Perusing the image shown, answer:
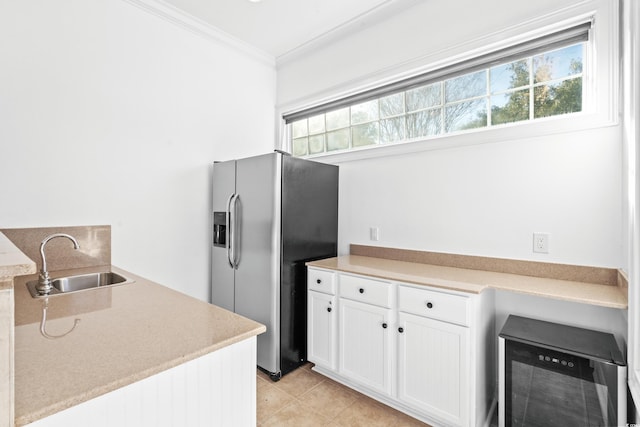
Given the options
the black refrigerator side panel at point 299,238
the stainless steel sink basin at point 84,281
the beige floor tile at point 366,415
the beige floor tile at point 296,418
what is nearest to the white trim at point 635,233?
the beige floor tile at point 366,415

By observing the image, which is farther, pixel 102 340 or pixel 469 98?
pixel 469 98

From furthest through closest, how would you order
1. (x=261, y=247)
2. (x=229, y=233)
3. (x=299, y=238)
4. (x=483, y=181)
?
(x=229, y=233), (x=299, y=238), (x=261, y=247), (x=483, y=181)

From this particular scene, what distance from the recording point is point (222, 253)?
2814 millimetres

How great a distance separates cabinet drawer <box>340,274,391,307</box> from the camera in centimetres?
201

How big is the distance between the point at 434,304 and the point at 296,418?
1.09m

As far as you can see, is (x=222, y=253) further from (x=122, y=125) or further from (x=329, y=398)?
(x=329, y=398)

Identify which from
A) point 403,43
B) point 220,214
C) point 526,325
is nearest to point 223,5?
point 403,43

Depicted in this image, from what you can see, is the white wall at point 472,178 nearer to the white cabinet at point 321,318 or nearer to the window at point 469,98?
the window at point 469,98

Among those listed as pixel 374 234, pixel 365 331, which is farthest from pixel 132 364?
pixel 374 234

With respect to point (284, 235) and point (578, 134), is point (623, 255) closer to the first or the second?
point (578, 134)

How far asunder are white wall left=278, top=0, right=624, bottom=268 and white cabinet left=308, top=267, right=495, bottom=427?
1.85 ft

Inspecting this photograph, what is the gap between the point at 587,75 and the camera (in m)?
1.91

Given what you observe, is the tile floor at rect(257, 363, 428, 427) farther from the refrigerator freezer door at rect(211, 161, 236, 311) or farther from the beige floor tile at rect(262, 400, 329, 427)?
the refrigerator freezer door at rect(211, 161, 236, 311)

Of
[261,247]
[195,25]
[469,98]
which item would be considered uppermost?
[195,25]
